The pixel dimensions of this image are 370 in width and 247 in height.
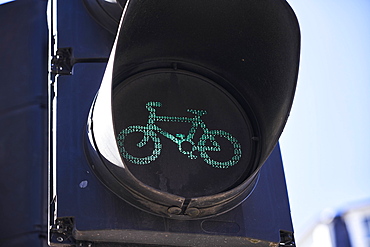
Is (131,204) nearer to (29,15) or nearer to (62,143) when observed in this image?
(62,143)

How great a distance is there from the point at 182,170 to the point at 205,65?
0.43 metres

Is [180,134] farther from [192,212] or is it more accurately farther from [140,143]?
[192,212]

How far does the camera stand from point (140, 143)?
2764mm

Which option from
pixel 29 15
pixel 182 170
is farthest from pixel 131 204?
pixel 29 15

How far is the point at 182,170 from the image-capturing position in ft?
9.18

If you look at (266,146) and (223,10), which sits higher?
(223,10)

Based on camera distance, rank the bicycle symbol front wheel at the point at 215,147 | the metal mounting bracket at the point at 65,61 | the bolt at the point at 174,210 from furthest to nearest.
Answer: the metal mounting bracket at the point at 65,61, the bicycle symbol front wheel at the point at 215,147, the bolt at the point at 174,210

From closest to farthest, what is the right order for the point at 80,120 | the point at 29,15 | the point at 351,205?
1. the point at 80,120
2. the point at 29,15
3. the point at 351,205

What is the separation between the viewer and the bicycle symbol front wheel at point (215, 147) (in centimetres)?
285

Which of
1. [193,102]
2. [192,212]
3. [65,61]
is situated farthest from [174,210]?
[65,61]

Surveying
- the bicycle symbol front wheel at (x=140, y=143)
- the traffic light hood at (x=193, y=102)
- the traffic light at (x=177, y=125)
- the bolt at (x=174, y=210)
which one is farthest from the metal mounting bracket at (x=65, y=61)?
the bolt at (x=174, y=210)

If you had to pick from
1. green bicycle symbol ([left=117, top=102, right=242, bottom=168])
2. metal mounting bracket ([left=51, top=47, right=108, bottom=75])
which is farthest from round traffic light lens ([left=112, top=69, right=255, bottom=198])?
metal mounting bracket ([left=51, top=47, right=108, bottom=75])

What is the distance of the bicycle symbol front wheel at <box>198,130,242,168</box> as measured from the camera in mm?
2846

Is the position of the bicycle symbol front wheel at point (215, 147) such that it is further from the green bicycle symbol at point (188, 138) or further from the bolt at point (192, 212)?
the bolt at point (192, 212)
